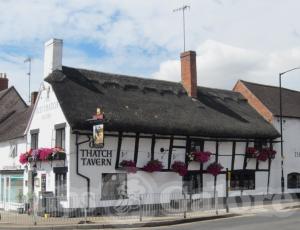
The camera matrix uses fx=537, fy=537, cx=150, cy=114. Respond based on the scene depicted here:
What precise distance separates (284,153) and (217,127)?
728 cm

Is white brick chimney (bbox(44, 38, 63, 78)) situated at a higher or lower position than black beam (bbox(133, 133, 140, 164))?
higher

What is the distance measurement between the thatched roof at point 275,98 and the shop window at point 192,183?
816 centimetres

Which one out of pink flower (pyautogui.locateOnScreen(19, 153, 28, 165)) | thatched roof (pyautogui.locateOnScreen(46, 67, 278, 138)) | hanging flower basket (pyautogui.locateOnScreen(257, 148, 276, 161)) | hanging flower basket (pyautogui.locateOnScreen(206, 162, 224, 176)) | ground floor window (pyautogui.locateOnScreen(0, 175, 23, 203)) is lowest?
ground floor window (pyautogui.locateOnScreen(0, 175, 23, 203))

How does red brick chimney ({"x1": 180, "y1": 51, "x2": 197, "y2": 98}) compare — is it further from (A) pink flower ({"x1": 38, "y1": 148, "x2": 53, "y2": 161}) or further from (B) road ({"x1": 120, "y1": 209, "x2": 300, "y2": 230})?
(B) road ({"x1": 120, "y1": 209, "x2": 300, "y2": 230})

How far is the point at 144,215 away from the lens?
25.1 meters

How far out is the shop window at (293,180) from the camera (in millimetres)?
35409

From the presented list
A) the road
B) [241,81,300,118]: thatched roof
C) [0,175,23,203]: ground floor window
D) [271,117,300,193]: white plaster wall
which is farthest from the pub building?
the road

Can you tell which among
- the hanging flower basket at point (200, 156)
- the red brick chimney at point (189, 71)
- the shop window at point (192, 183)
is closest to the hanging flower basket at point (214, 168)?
the shop window at point (192, 183)

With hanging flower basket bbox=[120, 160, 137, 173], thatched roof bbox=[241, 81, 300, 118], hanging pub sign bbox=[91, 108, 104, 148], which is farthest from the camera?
thatched roof bbox=[241, 81, 300, 118]

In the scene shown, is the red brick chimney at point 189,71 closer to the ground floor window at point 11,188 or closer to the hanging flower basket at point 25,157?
the hanging flower basket at point 25,157

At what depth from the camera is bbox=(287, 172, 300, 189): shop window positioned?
35.4 m

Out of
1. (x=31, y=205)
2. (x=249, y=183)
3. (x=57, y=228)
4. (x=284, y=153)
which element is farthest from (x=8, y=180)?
(x=284, y=153)

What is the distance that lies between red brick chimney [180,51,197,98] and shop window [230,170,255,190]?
5473 millimetres

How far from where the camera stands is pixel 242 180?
32.2 meters
